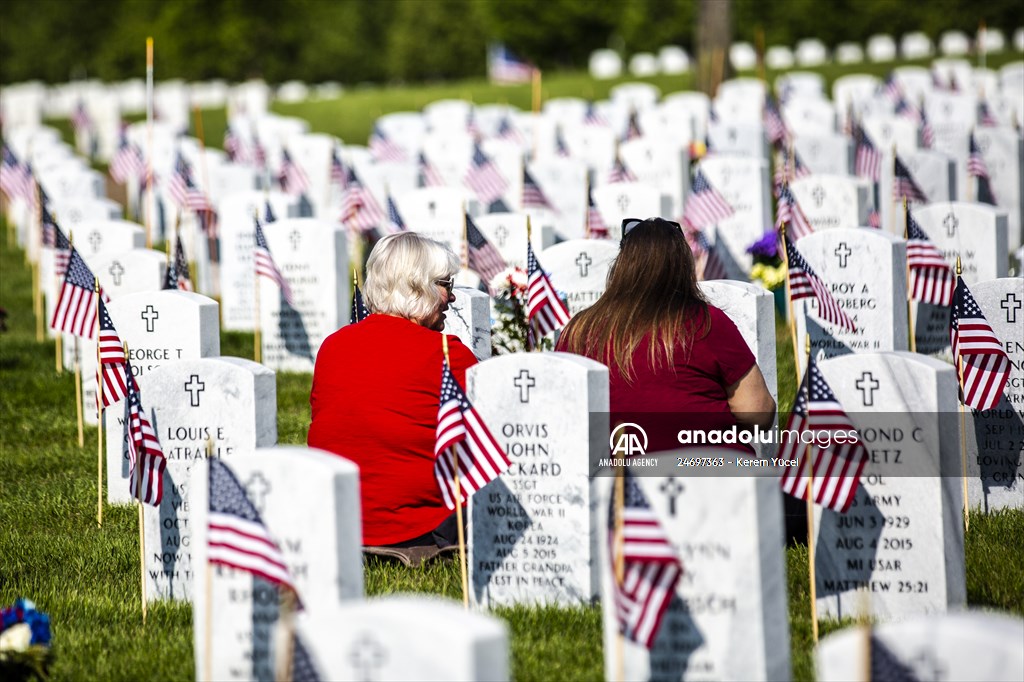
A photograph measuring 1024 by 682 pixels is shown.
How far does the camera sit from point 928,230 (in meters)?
11.6

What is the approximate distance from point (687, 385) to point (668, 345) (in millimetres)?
205

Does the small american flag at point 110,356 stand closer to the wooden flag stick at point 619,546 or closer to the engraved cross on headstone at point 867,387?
the wooden flag stick at point 619,546

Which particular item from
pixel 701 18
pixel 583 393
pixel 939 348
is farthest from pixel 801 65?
pixel 583 393

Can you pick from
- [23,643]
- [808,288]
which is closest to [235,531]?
[23,643]

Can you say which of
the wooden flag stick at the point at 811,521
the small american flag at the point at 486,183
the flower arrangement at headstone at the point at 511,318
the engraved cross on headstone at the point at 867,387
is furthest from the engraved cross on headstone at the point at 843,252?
the small american flag at the point at 486,183

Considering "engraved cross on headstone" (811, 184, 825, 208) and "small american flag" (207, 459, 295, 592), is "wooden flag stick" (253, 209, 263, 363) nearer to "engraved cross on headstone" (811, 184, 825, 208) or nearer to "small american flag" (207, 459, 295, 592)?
"engraved cross on headstone" (811, 184, 825, 208)

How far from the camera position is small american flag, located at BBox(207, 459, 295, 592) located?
548 centimetres

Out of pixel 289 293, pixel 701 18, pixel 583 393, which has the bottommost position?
pixel 583 393

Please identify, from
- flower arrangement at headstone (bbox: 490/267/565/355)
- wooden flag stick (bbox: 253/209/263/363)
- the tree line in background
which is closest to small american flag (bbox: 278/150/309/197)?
wooden flag stick (bbox: 253/209/263/363)

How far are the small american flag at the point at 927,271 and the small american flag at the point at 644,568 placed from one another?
5.44 meters

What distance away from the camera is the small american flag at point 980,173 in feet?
50.6

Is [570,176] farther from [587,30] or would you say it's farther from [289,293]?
[587,30]

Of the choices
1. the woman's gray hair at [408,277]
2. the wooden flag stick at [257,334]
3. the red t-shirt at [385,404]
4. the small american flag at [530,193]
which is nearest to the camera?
the red t-shirt at [385,404]

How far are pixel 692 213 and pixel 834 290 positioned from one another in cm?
357
